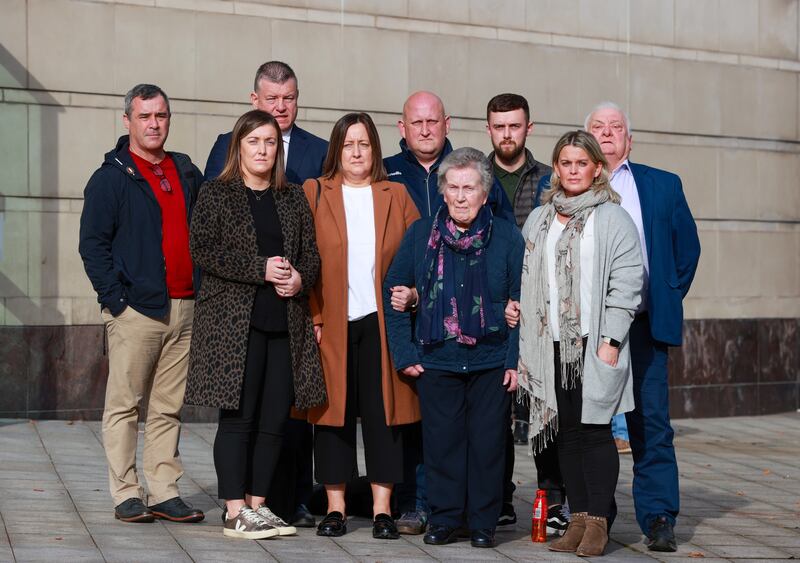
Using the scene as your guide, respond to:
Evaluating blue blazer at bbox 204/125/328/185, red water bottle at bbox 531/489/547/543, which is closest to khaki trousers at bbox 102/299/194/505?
blue blazer at bbox 204/125/328/185

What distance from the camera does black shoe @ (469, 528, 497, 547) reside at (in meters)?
6.61

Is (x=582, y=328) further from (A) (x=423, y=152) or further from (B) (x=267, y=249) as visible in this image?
(B) (x=267, y=249)

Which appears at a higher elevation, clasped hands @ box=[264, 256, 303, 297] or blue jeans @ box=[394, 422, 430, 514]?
clasped hands @ box=[264, 256, 303, 297]

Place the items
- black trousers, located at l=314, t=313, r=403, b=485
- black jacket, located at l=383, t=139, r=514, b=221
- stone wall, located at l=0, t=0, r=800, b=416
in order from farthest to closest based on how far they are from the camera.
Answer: stone wall, located at l=0, t=0, r=800, b=416, black jacket, located at l=383, t=139, r=514, b=221, black trousers, located at l=314, t=313, r=403, b=485

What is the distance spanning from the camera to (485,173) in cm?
679

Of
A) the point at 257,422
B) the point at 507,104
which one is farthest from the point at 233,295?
the point at 507,104

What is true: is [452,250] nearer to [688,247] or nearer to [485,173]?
[485,173]

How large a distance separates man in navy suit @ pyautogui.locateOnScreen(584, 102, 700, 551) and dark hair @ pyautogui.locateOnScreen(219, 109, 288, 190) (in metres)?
1.55

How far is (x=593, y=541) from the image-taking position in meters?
6.44

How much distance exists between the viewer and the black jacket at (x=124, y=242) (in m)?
6.94

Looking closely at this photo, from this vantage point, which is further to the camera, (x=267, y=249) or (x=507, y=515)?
(x=507, y=515)

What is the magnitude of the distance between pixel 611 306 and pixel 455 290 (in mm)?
747

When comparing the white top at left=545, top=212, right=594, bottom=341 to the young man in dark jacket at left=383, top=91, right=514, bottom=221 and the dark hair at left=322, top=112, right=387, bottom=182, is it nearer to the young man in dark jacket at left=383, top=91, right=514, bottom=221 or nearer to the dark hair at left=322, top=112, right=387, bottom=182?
the young man in dark jacket at left=383, top=91, right=514, bottom=221

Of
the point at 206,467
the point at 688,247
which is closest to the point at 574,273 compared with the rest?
the point at 688,247
